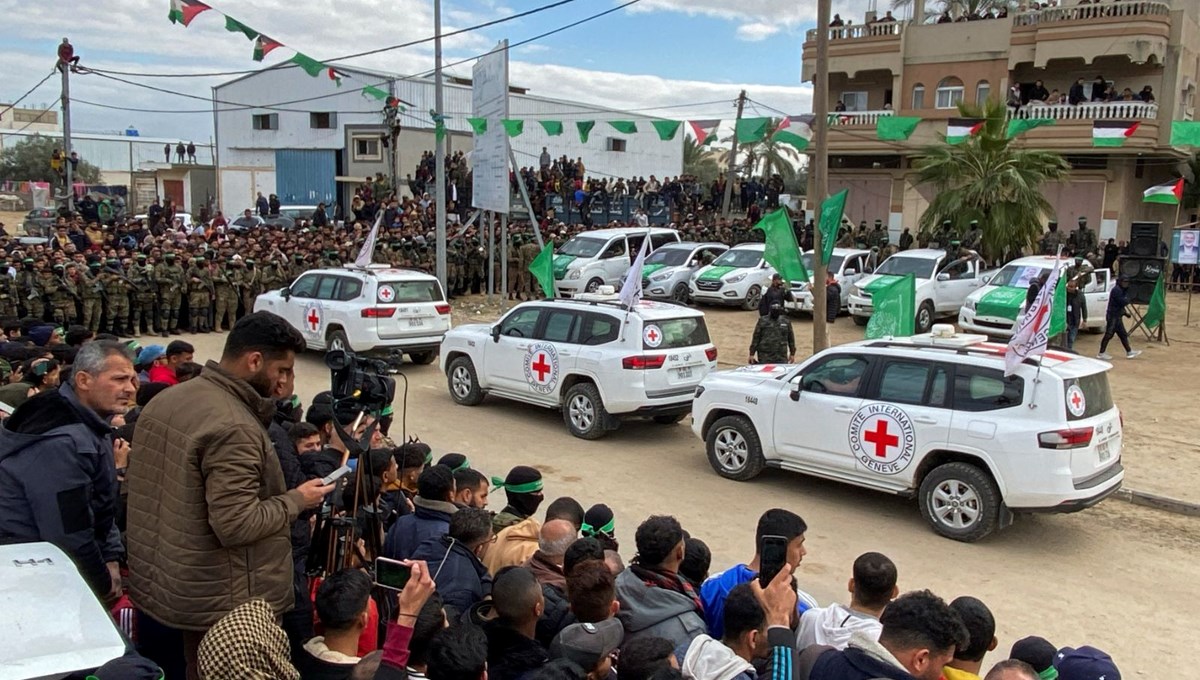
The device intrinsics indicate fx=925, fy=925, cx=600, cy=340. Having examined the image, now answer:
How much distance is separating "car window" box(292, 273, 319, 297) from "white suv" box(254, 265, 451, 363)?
17 millimetres

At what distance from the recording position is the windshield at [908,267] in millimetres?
20359

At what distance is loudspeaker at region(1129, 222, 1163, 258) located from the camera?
65.0 ft

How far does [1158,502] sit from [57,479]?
31.5 ft

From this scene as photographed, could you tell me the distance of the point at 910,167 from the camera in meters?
33.7

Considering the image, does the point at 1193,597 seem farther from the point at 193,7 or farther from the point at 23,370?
the point at 193,7

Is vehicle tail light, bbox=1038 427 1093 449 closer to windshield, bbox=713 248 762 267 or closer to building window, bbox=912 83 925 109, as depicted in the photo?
windshield, bbox=713 248 762 267

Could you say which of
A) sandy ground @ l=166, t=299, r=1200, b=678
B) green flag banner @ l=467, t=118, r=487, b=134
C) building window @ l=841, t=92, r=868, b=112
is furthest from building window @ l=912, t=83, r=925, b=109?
sandy ground @ l=166, t=299, r=1200, b=678

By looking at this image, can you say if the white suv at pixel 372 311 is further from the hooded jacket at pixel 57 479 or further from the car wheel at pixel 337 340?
the hooded jacket at pixel 57 479

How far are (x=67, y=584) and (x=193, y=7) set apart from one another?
13786 mm

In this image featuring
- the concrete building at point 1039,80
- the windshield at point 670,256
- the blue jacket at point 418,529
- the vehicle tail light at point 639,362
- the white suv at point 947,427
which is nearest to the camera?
the blue jacket at point 418,529

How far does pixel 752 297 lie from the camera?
22.0 metres

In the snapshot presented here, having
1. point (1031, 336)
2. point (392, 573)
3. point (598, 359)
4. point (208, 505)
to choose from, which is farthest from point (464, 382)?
point (208, 505)

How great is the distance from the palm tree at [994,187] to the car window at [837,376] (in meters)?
16.7

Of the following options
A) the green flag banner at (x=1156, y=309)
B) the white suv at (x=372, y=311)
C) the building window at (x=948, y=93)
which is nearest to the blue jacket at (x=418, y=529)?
the white suv at (x=372, y=311)
